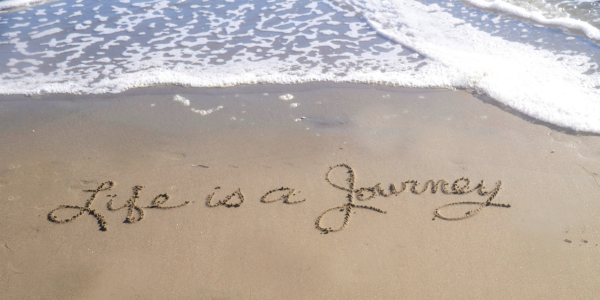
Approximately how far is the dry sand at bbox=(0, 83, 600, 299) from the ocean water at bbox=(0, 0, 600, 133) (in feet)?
1.41

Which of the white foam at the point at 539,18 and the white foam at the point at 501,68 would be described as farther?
the white foam at the point at 539,18

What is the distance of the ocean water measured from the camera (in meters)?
5.23

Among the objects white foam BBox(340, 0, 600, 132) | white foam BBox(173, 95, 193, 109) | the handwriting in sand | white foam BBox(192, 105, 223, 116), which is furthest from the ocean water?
the handwriting in sand

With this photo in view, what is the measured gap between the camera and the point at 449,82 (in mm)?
5207

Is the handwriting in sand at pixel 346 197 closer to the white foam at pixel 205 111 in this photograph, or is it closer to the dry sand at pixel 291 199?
the dry sand at pixel 291 199

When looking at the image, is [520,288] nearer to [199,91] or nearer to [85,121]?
[199,91]

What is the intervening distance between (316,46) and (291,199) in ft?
11.4

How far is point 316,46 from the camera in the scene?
20.8ft

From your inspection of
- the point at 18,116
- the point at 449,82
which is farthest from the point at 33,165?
the point at 449,82

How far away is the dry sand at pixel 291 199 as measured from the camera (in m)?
2.88

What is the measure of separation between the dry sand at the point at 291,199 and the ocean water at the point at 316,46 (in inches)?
16.9

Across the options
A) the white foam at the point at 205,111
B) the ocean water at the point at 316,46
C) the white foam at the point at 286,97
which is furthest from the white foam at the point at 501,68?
the white foam at the point at 205,111

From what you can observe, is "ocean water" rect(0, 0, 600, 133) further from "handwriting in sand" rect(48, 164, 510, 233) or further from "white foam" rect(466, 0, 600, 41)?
"handwriting in sand" rect(48, 164, 510, 233)

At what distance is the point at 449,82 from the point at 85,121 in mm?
4450
